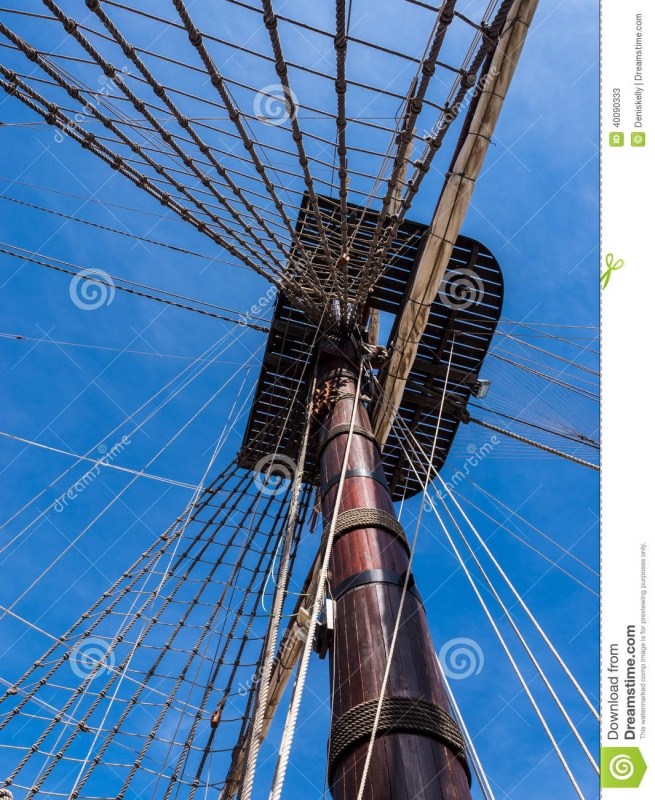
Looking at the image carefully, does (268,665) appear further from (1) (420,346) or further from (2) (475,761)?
(1) (420,346)

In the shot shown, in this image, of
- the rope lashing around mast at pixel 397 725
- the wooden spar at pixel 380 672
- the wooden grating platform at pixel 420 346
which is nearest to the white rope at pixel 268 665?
the wooden spar at pixel 380 672

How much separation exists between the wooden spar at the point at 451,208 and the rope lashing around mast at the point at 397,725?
115 inches

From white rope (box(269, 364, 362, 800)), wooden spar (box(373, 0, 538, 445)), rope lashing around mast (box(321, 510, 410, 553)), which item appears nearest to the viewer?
white rope (box(269, 364, 362, 800))

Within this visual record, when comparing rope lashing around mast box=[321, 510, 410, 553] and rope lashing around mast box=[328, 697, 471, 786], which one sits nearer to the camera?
rope lashing around mast box=[328, 697, 471, 786]

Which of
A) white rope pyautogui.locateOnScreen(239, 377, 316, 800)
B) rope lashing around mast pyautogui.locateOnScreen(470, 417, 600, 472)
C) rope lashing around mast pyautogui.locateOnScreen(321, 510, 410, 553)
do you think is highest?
rope lashing around mast pyautogui.locateOnScreen(470, 417, 600, 472)

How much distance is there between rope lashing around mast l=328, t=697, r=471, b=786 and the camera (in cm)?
221

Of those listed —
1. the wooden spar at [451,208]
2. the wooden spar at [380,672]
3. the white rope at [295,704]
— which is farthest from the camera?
the wooden spar at [451,208]

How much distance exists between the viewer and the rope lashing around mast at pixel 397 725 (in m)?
2.21

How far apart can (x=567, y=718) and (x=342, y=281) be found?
3.85 m

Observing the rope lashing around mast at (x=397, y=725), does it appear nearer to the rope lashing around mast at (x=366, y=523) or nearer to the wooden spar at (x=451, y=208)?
the rope lashing around mast at (x=366, y=523)

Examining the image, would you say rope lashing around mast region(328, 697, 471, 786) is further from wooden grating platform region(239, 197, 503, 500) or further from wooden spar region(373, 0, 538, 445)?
wooden grating platform region(239, 197, 503, 500)

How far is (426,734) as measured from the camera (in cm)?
221

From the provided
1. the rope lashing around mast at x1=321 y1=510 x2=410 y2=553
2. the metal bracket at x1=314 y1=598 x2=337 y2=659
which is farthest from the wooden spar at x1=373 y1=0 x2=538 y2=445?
the metal bracket at x1=314 y1=598 x2=337 y2=659
